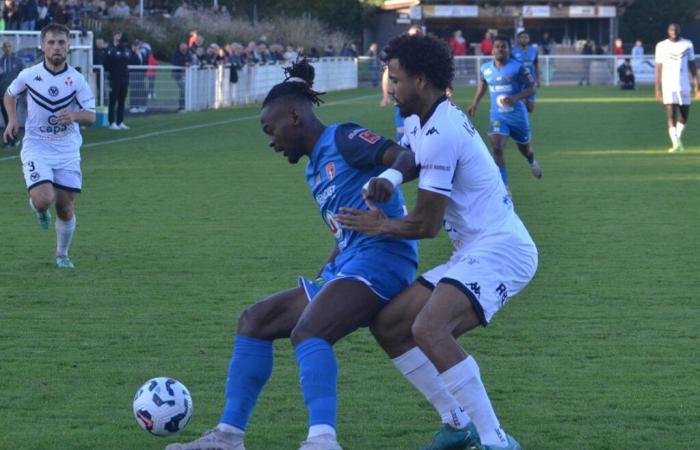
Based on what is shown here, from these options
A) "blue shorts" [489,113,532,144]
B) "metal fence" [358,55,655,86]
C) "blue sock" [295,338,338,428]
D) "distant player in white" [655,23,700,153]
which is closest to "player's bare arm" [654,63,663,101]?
"distant player in white" [655,23,700,153]

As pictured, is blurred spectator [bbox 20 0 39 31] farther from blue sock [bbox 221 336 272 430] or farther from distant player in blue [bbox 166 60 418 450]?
blue sock [bbox 221 336 272 430]

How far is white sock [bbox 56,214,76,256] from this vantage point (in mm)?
11547

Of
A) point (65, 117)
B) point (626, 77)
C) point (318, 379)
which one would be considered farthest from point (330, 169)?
point (626, 77)

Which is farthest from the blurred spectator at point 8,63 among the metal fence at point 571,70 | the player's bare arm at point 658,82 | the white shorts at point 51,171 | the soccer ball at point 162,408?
the metal fence at point 571,70

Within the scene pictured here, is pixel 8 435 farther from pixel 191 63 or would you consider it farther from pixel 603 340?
pixel 191 63

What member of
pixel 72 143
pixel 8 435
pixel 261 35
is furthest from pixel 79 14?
pixel 8 435

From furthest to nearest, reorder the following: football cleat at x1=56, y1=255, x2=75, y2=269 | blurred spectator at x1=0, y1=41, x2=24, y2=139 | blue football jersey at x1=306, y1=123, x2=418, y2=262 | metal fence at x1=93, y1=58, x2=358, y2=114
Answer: metal fence at x1=93, y1=58, x2=358, y2=114 → blurred spectator at x1=0, y1=41, x2=24, y2=139 → football cleat at x1=56, y1=255, x2=75, y2=269 → blue football jersey at x1=306, y1=123, x2=418, y2=262

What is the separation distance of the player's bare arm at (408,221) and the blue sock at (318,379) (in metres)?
0.49

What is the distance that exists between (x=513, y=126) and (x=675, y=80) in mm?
6857

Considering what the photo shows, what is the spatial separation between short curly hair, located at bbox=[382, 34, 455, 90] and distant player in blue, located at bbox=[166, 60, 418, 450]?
0.32 m

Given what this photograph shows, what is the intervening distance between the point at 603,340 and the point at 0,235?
283 inches

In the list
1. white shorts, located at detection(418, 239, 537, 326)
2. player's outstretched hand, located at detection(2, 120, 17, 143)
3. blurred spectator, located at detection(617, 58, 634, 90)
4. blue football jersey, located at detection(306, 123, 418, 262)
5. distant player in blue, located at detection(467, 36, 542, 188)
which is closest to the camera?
white shorts, located at detection(418, 239, 537, 326)

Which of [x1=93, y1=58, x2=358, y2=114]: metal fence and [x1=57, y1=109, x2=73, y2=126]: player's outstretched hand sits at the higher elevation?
[x1=93, y1=58, x2=358, y2=114]: metal fence

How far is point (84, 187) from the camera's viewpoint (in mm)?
18391
